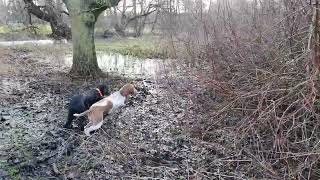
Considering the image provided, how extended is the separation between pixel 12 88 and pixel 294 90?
7930 millimetres

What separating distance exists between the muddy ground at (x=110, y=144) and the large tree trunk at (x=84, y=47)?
1.90 m

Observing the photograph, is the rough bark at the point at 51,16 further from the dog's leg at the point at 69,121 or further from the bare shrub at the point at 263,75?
the dog's leg at the point at 69,121

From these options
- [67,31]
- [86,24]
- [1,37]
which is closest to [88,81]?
[86,24]

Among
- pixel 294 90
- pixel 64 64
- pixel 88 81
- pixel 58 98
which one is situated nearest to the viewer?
pixel 294 90

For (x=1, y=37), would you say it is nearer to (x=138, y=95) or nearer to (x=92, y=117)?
(x=138, y=95)

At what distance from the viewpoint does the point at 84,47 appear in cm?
1148

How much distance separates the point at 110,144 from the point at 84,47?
6087 mm

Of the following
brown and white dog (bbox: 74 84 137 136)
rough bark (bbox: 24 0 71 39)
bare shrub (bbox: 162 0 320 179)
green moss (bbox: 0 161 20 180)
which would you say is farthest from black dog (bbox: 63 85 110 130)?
rough bark (bbox: 24 0 71 39)

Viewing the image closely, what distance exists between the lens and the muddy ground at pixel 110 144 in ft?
17.6

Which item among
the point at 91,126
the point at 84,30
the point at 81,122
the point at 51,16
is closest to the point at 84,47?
the point at 84,30

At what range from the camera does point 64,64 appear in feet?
50.0

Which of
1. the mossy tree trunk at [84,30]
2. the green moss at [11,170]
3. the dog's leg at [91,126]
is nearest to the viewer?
the green moss at [11,170]

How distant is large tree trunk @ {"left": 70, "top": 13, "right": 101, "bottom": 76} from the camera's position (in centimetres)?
1130

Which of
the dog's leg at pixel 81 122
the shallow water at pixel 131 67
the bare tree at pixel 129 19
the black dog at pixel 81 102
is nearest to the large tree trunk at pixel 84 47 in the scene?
the shallow water at pixel 131 67
